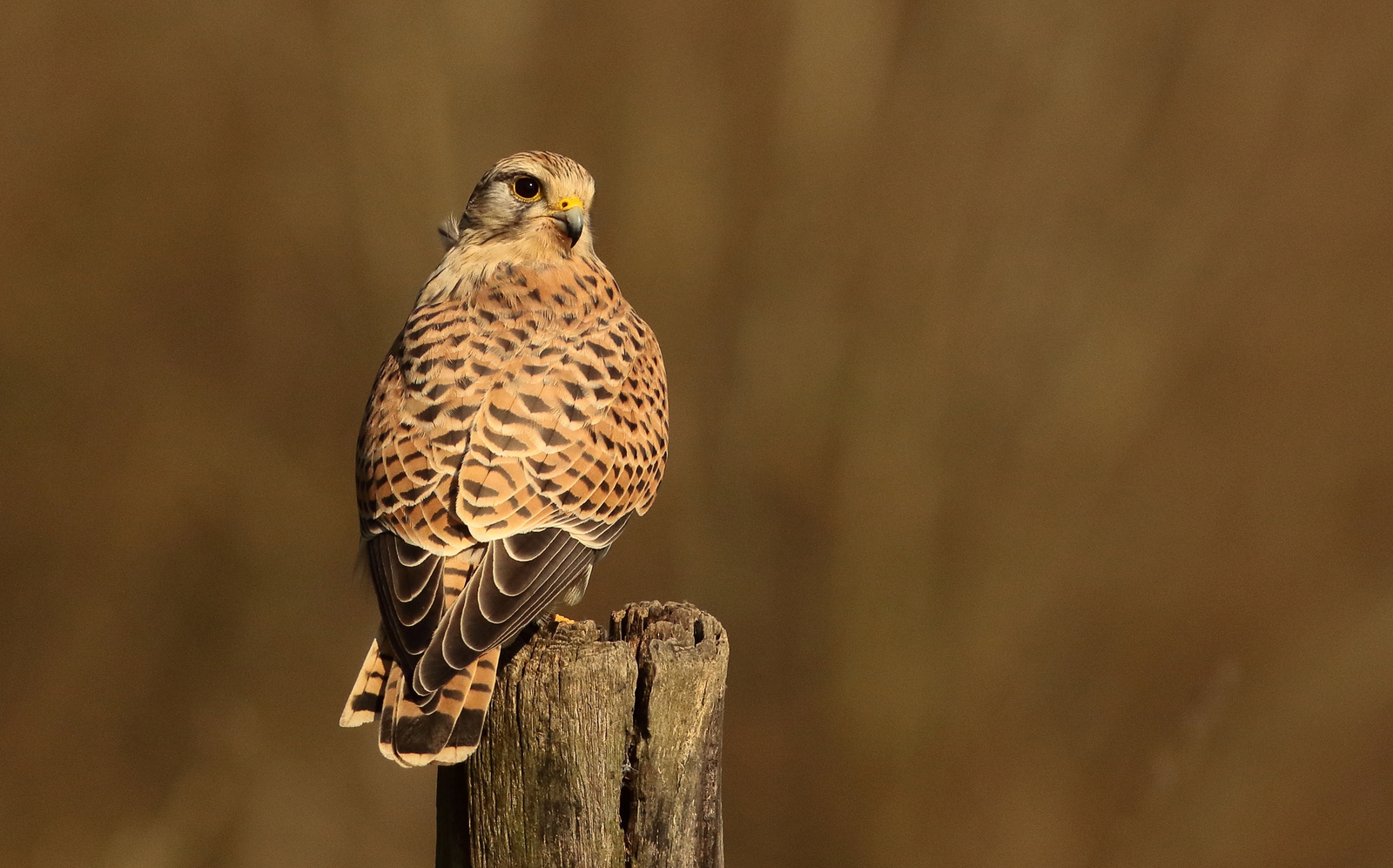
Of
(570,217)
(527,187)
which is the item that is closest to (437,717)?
(570,217)

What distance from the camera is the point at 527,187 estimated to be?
160 inches

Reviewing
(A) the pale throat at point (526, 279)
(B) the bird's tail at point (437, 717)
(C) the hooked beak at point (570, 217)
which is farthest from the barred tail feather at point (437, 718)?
(C) the hooked beak at point (570, 217)

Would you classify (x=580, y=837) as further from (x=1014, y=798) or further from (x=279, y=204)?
Result: (x=279, y=204)

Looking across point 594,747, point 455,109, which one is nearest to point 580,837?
point 594,747

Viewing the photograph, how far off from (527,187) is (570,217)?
0.17 m

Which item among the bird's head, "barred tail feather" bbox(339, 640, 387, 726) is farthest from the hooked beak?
"barred tail feather" bbox(339, 640, 387, 726)

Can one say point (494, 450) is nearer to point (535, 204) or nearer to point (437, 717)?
point (437, 717)

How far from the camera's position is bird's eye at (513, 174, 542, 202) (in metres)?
4.04

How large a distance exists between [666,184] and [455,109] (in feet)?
2.87

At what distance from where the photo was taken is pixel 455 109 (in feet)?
17.4

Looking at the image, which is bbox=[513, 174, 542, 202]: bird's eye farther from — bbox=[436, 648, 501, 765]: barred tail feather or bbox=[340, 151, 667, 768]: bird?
bbox=[436, 648, 501, 765]: barred tail feather

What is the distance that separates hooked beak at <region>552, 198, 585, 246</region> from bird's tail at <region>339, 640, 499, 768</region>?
1641 millimetres

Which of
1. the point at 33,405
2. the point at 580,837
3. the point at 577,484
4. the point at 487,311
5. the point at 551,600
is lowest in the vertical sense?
A: the point at 580,837

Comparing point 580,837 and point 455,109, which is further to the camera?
point 455,109
